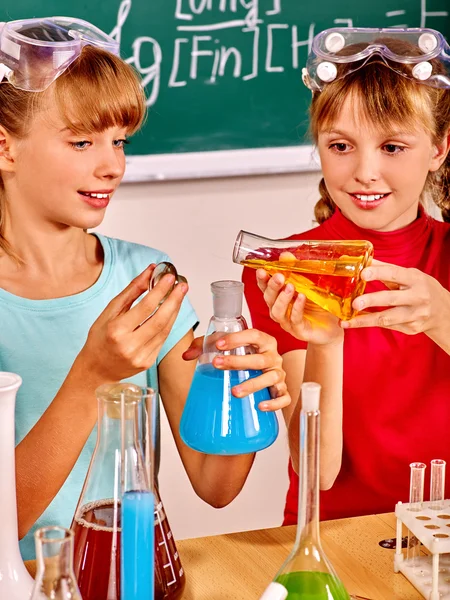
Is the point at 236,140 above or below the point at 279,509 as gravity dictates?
above

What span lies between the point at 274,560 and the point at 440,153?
779mm

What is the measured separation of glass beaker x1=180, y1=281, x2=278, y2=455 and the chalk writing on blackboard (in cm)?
144

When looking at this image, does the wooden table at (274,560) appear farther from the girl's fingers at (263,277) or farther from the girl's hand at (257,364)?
the girl's fingers at (263,277)

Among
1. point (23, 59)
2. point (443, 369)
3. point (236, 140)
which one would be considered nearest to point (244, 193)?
point (236, 140)

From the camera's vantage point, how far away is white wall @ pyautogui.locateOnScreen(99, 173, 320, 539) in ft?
7.66

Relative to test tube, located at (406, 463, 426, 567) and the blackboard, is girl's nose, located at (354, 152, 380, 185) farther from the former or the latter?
the blackboard

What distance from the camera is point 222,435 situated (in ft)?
2.96

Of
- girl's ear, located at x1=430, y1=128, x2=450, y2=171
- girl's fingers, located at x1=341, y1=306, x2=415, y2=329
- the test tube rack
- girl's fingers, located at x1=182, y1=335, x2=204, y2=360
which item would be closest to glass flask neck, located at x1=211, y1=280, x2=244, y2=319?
girl's fingers, located at x1=182, y1=335, x2=204, y2=360

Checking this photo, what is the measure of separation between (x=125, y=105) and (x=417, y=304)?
20.3 inches

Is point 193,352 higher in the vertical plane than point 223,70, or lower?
lower

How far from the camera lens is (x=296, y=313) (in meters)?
1.10

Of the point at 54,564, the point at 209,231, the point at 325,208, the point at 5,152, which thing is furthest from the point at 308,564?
the point at 209,231

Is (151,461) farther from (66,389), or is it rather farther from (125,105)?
(125,105)

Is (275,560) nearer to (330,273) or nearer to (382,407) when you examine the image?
(330,273)
